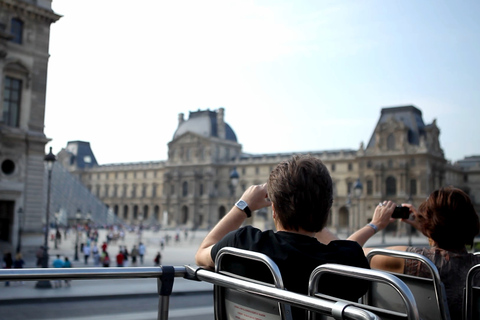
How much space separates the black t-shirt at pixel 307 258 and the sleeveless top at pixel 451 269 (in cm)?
76

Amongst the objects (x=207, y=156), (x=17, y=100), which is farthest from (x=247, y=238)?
(x=207, y=156)

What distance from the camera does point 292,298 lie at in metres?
1.78

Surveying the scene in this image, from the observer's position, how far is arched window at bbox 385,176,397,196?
62094 mm

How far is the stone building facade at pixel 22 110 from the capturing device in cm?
2170

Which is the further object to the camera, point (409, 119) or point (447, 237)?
point (409, 119)

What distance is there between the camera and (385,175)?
62.6 metres

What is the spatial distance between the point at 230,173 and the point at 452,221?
7540cm

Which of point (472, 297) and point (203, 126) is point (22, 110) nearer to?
point (472, 297)

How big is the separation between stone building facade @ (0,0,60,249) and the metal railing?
21.0 m

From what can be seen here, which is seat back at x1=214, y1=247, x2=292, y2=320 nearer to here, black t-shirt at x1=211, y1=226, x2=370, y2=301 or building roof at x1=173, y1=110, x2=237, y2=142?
black t-shirt at x1=211, y1=226, x2=370, y2=301

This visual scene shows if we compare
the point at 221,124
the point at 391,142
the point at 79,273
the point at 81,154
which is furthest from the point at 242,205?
the point at 81,154

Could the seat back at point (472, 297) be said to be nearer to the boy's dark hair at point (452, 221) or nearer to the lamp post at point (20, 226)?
the boy's dark hair at point (452, 221)

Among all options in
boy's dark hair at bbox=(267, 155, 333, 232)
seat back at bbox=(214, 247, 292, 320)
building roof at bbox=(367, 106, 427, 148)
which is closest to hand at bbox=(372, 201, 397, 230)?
boy's dark hair at bbox=(267, 155, 333, 232)

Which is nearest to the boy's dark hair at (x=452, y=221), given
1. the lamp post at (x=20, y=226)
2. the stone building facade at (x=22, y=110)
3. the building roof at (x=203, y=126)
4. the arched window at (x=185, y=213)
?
the stone building facade at (x=22, y=110)
